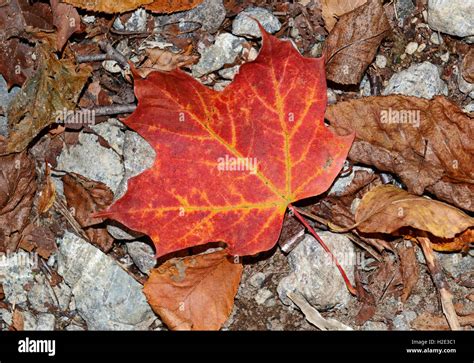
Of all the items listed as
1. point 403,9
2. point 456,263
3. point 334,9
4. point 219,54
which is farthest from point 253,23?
point 456,263

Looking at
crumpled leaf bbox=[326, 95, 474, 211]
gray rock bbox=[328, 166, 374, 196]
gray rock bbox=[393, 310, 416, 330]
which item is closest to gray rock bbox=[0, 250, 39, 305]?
gray rock bbox=[328, 166, 374, 196]

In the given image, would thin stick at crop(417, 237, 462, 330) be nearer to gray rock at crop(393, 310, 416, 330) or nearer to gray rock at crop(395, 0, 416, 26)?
gray rock at crop(393, 310, 416, 330)

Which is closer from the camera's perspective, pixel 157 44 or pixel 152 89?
pixel 152 89

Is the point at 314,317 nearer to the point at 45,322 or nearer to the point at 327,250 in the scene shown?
the point at 327,250

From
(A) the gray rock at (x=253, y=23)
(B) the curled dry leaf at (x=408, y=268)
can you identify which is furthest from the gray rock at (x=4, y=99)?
(B) the curled dry leaf at (x=408, y=268)

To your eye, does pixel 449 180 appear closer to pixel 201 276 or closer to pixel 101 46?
pixel 201 276

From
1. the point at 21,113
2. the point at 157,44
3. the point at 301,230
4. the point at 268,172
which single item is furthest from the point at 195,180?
the point at 21,113
